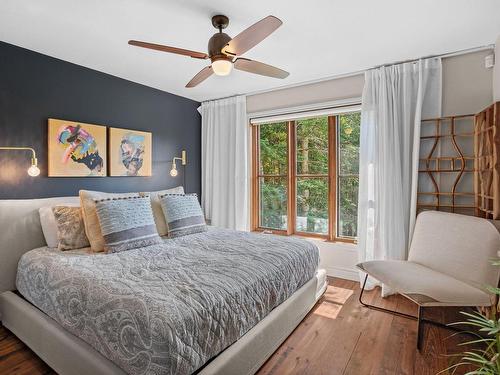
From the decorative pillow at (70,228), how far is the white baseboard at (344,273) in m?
2.74

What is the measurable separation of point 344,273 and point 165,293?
2.60 metres

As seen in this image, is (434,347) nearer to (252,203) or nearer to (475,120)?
(475,120)

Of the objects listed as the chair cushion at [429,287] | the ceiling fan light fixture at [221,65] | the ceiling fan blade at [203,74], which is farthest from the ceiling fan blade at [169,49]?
the chair cushion at [429,287]

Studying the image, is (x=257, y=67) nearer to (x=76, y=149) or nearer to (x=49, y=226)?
(x=76, y=149)

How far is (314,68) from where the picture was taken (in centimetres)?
318

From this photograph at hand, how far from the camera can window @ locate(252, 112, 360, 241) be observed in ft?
11.9

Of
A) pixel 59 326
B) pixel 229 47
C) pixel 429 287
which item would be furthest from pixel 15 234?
pixel 429 287

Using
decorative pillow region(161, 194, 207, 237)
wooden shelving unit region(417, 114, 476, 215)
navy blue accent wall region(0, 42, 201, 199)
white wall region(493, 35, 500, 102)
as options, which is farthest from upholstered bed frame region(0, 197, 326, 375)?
white wall region(493, 35, 500, 102)

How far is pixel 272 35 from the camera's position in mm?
2426

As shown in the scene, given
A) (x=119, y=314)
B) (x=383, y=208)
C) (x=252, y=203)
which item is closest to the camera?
(x=119, y=314)

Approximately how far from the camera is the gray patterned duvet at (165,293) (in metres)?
1.31

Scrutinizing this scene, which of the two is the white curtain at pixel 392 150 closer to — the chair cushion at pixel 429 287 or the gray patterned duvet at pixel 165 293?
the chair cushion at pixel 429 287

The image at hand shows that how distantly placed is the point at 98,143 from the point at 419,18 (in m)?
3.23

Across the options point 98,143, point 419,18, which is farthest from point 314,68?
point 98,143
